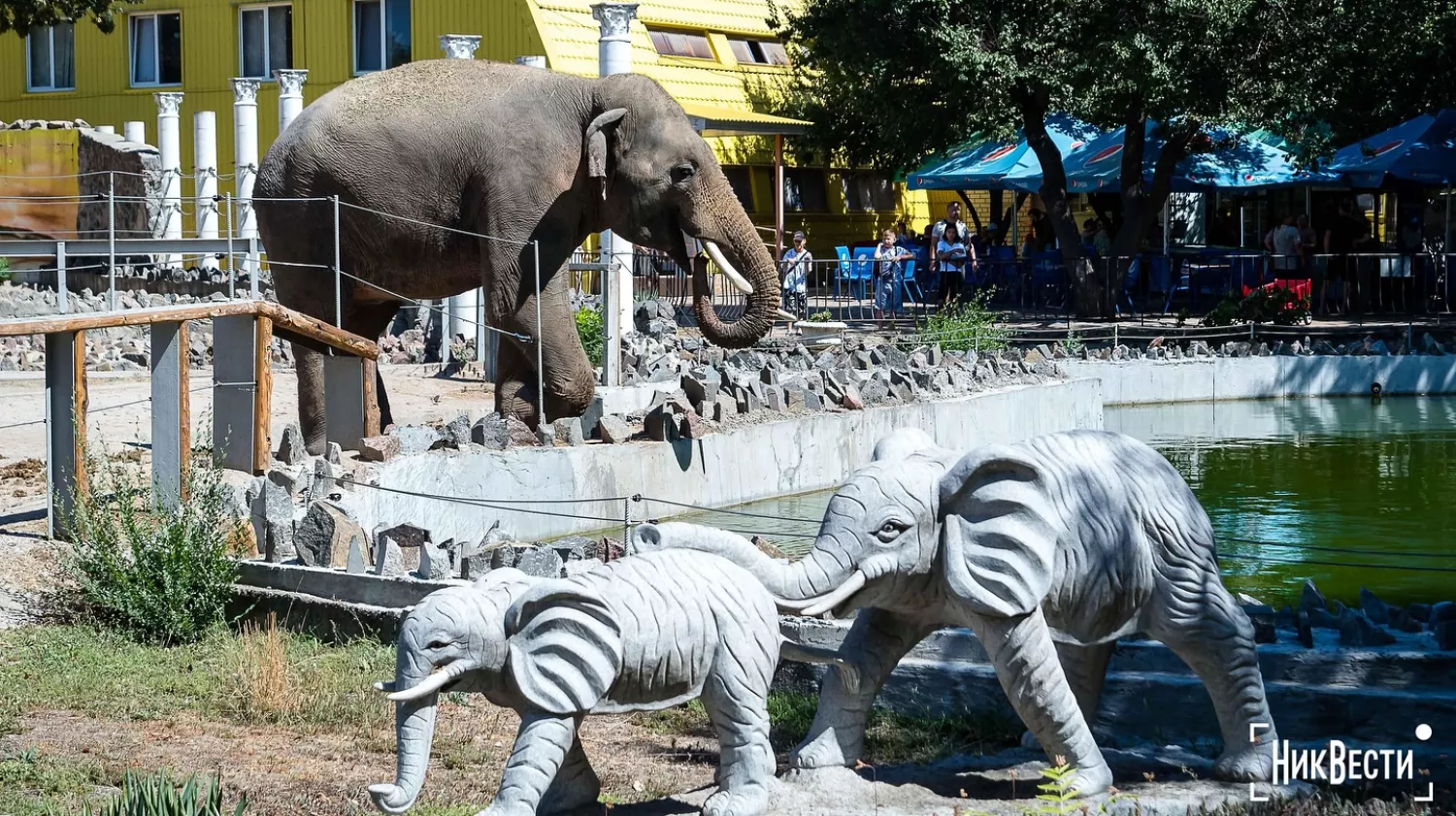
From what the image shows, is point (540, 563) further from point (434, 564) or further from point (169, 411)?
point (169, 411)

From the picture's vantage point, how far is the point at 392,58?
118 ft

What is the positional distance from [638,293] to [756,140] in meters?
12.4

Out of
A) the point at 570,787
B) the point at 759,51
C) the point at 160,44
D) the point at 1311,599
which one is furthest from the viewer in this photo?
the point at 160,44

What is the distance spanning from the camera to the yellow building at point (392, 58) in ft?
112

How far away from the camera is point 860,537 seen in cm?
550

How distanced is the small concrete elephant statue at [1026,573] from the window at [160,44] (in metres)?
35.5

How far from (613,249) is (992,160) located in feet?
45.6

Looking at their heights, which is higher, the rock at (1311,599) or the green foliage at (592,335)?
the green foliage at (592,335)

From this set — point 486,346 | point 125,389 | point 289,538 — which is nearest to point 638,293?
point 486,346

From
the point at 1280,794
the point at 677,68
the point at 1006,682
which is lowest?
the point at 1280,794

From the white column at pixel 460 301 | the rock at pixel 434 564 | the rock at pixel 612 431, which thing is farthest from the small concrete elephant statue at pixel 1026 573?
the white column at pixel 460 301

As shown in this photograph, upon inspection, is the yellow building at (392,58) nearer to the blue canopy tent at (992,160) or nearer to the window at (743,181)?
the window at (743,181)

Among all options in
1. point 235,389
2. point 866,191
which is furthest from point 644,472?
point 866,191

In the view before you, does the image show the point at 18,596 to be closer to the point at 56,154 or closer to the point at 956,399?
the point at 956,399
